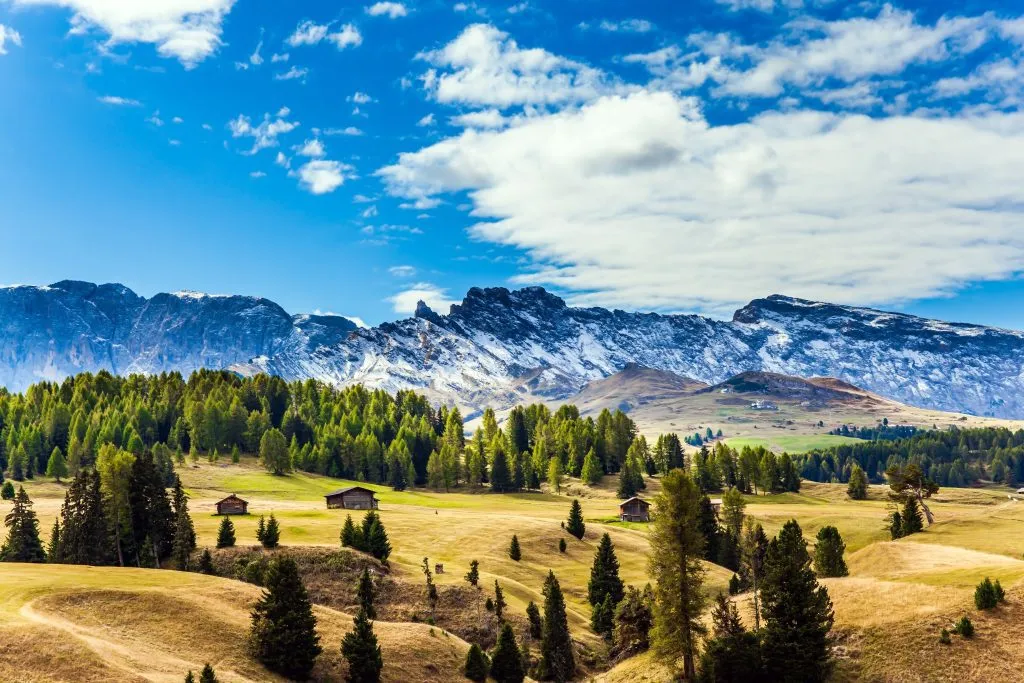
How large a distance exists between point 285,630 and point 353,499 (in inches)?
3295

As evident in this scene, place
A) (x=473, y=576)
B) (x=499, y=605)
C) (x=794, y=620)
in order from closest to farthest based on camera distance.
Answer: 1. (x=794, y=620)
2. (x=499, y=605)
3. (x=473, y=576)

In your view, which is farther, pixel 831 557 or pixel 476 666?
pixel 831 557

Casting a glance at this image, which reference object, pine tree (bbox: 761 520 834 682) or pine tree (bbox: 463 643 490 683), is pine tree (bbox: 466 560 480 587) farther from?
pine tree (bbox: 761 520 834 682)

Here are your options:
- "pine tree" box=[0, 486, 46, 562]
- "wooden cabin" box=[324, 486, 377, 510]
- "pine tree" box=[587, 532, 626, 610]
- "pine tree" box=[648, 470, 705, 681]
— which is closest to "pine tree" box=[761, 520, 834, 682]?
"pine tree" box=[648, 470, 705, 681]

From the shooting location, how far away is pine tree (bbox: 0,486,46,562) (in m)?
88.2

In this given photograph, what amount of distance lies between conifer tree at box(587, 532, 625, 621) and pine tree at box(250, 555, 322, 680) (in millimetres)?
42841

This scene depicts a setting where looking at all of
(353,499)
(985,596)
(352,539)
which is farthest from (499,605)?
(353,499)

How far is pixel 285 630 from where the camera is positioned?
63125mm

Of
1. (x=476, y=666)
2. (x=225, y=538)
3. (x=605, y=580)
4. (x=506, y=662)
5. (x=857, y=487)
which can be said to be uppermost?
(x=857, y=487)

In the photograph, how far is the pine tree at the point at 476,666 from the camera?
7181 centimetres

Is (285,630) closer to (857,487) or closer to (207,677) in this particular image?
(207,677)

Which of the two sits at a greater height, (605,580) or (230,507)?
(230,507)

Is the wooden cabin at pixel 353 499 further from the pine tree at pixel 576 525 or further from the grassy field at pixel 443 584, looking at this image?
the pine tree at pixel 576 525

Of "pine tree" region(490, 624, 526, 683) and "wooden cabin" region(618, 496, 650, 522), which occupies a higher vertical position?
"wooden cabin" region(618, 496, 650, 522)
